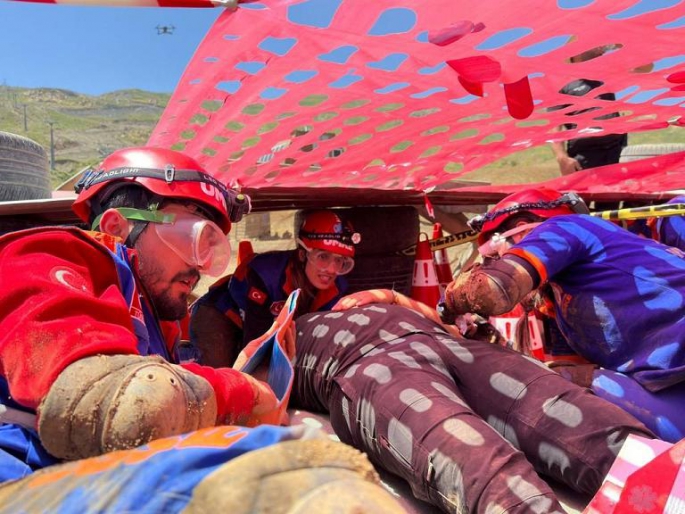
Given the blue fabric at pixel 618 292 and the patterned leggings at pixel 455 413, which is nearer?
the patterned leggings at pixel 455 413

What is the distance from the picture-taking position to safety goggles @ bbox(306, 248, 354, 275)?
335 cm

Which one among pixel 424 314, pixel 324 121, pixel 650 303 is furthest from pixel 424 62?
pixel 650 303

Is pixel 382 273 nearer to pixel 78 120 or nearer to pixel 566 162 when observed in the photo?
pixel 566 162

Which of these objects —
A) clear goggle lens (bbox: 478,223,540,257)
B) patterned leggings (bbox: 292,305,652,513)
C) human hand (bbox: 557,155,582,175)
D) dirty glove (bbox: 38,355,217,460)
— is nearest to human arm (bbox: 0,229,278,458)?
dirty glove (bbox: 38,355,217,460)

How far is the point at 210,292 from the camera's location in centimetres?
337

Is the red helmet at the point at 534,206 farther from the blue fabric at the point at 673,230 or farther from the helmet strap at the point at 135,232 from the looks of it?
the helmet strap at the point at 135,232

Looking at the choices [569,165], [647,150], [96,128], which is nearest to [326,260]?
[569,165]

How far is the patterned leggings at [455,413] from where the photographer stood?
5.09 ft

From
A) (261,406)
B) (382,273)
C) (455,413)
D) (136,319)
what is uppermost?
(136,319)

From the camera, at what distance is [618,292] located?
7.03ft

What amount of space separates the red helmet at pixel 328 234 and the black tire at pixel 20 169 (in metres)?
1.78

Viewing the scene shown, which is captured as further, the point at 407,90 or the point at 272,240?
the point at 272,240

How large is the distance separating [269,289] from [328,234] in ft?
1.62

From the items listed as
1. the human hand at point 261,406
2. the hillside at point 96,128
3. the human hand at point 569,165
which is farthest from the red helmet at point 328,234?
the hillside at point 96,128
